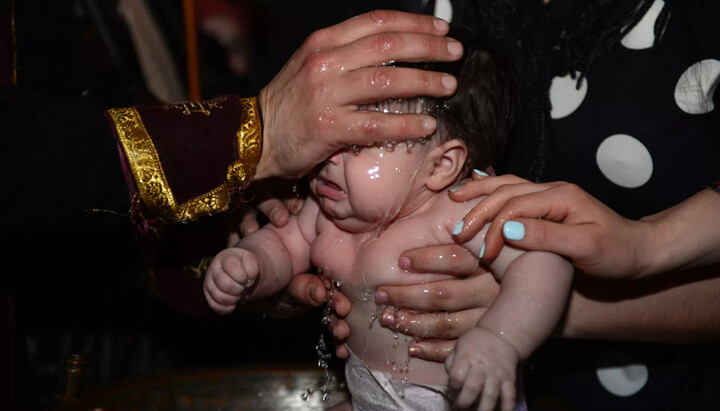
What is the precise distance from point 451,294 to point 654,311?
0.43 meters

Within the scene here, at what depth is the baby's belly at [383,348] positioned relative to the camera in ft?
4.08

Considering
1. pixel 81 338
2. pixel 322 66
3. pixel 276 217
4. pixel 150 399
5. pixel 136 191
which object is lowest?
pixel 81 338

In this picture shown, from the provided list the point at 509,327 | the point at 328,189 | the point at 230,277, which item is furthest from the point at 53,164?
the point at 509,327

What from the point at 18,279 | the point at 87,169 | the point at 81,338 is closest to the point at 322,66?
the point at 87,169

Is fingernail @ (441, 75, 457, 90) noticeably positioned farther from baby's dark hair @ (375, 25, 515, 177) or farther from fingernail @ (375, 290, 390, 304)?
fingernail @ (375, 290, 390, 304)

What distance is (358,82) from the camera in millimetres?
1100

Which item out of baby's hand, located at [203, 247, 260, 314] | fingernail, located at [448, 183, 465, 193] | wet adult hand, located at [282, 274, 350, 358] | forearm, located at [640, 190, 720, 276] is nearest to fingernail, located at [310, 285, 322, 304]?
wet adult hand, located at [282, 274, 350, 358]

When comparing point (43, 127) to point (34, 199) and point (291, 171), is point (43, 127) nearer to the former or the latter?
point (34, 199)

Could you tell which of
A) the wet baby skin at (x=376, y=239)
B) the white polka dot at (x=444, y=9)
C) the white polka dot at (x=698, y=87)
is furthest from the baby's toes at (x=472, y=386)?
the white polka dot at (x=444, y=9)

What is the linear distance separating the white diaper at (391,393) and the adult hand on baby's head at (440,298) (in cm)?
8

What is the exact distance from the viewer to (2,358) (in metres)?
1.76

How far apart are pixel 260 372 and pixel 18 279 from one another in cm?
74

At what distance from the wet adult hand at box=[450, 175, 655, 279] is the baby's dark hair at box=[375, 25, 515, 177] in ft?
0.49

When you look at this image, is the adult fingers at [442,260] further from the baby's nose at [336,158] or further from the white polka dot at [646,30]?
the white polka dot at [646,30]
